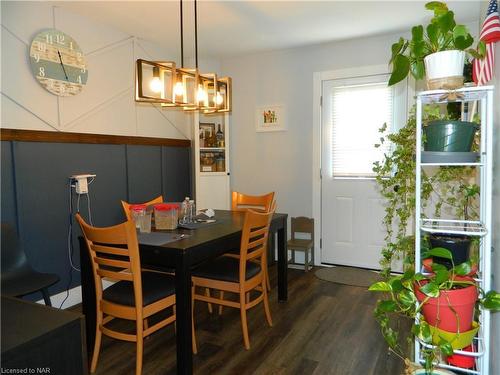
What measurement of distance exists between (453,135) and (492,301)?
2.19 ft

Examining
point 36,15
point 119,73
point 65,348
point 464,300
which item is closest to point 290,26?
point 119,73

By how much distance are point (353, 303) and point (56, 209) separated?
260 cm

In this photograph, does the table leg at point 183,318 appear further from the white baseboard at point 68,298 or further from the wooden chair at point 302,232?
the wooden chair at point 302,232

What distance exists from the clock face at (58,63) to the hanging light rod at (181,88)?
942 mm

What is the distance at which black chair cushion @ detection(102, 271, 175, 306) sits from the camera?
2027 millimetres

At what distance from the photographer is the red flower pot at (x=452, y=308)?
1392 mm

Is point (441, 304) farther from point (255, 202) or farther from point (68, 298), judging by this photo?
point (68, 298)

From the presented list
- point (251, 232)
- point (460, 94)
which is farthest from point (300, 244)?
point (460, 94)

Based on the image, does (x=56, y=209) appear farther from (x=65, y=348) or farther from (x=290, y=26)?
(x=290, y=26)

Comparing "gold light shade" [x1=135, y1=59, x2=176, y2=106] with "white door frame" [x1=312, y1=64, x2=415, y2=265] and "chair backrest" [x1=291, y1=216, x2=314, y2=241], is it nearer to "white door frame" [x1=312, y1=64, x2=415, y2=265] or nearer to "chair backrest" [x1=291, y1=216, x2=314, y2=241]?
"white door frame" [x1=312, y1=64, x2=415, y2=265]

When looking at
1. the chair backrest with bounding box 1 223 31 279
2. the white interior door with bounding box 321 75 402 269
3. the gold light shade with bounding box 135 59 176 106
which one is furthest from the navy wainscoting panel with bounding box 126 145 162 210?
the white interior door with bounding box 321 75 402 269

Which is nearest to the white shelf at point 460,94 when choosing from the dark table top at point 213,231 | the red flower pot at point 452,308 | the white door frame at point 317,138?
the red flower pot at point 452,308

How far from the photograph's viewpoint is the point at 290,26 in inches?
135

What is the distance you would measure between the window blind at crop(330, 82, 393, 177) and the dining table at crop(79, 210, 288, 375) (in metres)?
1.76
